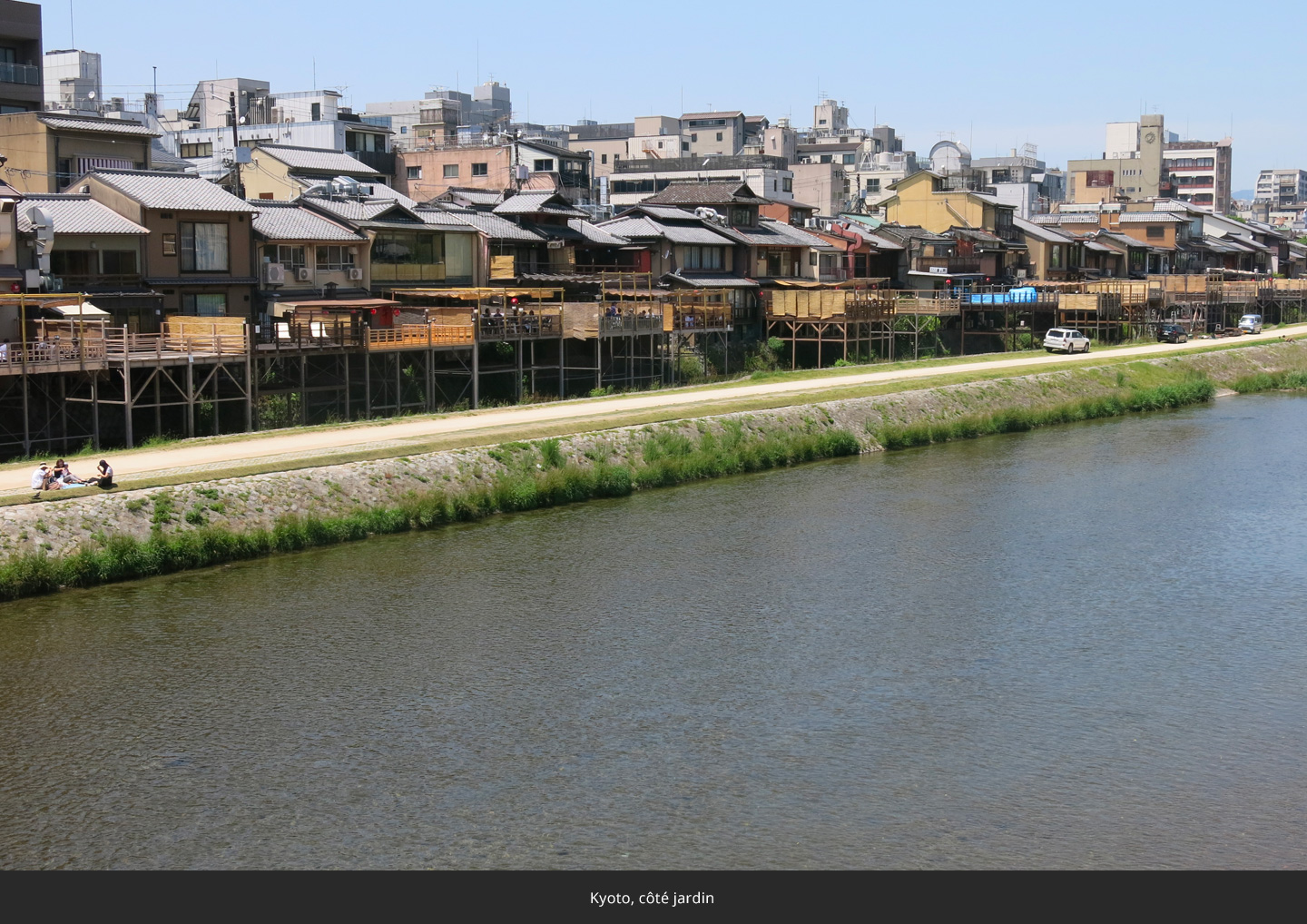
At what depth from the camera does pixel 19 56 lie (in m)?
59.3

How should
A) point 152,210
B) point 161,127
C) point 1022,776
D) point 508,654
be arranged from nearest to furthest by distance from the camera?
point 1022,776, point 508,654, point 152,210, point 161,127

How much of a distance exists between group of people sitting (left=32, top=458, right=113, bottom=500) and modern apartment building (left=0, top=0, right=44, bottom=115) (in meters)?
34.4

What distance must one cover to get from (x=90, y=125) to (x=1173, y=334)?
205ft

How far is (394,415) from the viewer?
45000 millimetres

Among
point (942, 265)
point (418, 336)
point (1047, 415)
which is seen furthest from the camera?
point (942, 265)

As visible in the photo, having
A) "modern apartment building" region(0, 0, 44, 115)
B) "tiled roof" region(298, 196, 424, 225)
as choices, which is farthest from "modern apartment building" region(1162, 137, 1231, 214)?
"modern apartment building" region(0, 0, 44, 115)

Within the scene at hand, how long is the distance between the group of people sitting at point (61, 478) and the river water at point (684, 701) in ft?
9.93

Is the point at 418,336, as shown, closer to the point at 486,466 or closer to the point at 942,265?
the point at 486,466

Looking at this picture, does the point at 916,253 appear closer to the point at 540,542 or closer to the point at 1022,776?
the point at 540,542

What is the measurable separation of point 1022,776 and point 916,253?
65.1 meters

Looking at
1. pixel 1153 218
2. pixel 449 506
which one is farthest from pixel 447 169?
pixel 1153 218

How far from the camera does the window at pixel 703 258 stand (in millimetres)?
65250
